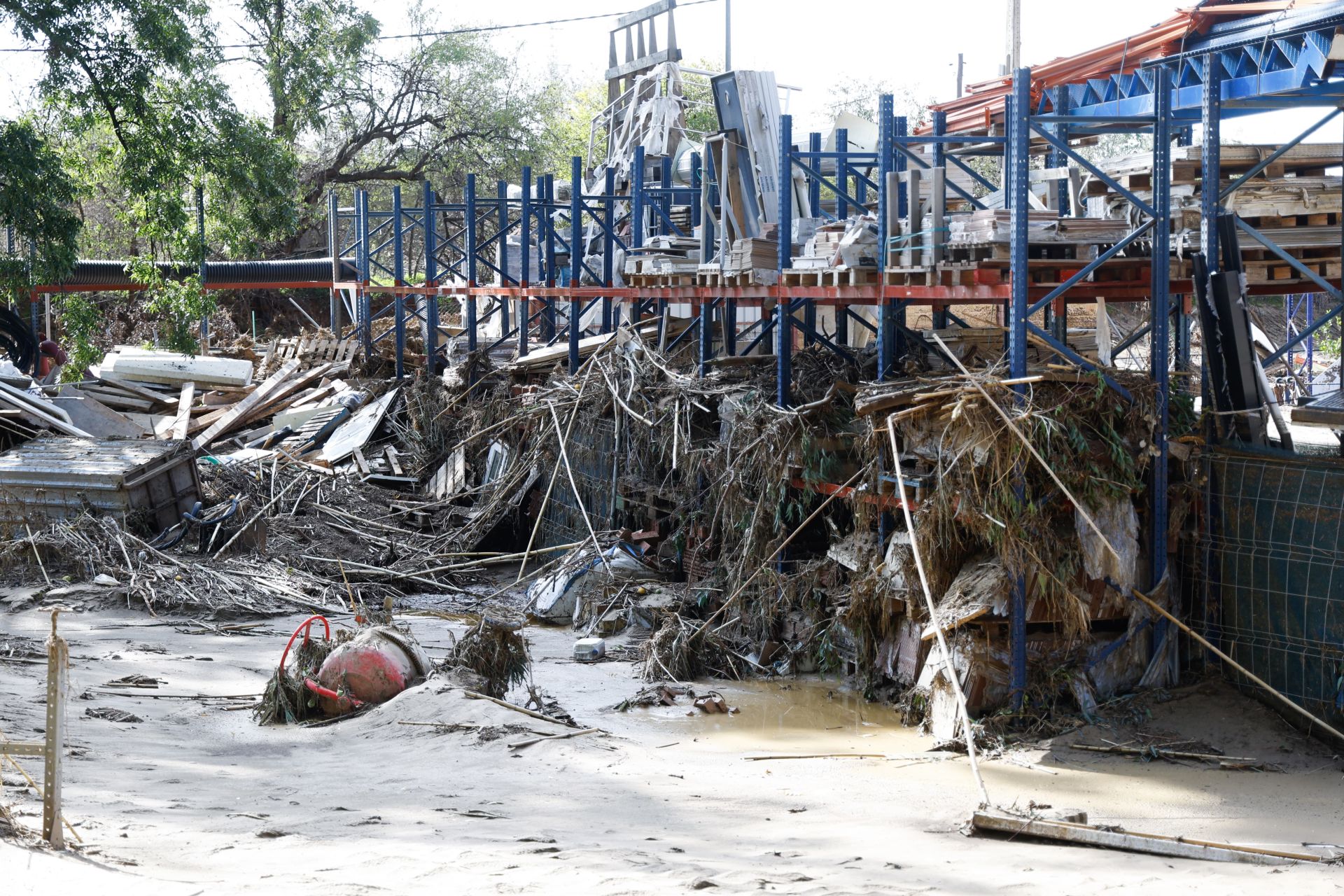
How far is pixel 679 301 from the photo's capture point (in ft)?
53.6

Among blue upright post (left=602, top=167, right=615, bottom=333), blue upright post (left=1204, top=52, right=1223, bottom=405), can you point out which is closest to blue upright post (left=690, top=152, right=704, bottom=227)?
blue upright post (left=602, top=167, right=615, bottom=333)

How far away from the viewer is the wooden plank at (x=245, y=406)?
22.2 metres

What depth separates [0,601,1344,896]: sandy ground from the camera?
6086 millimetres

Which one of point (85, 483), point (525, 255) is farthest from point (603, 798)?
point (525, 255)

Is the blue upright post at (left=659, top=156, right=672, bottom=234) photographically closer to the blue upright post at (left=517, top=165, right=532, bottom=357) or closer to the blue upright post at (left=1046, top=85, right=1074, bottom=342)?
the blue upright post at (left=517, top=165, right=532, bottom=357)

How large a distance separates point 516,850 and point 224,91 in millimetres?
12712

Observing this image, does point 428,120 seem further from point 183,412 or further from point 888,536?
point 888,536

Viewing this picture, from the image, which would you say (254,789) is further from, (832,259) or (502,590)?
(502,590)

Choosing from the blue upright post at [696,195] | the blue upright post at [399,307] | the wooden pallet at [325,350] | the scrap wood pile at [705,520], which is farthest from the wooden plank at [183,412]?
the blue upright post at [696,195]

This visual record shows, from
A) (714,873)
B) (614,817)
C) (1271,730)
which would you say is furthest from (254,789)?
(1271,730)

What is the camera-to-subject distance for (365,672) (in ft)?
33.6

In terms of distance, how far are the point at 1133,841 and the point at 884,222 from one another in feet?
20.4

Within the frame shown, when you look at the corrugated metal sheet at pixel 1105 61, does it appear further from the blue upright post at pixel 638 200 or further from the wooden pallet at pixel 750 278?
the blue upright post at pixel 638 200

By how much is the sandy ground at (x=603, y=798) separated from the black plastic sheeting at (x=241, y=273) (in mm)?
19025
